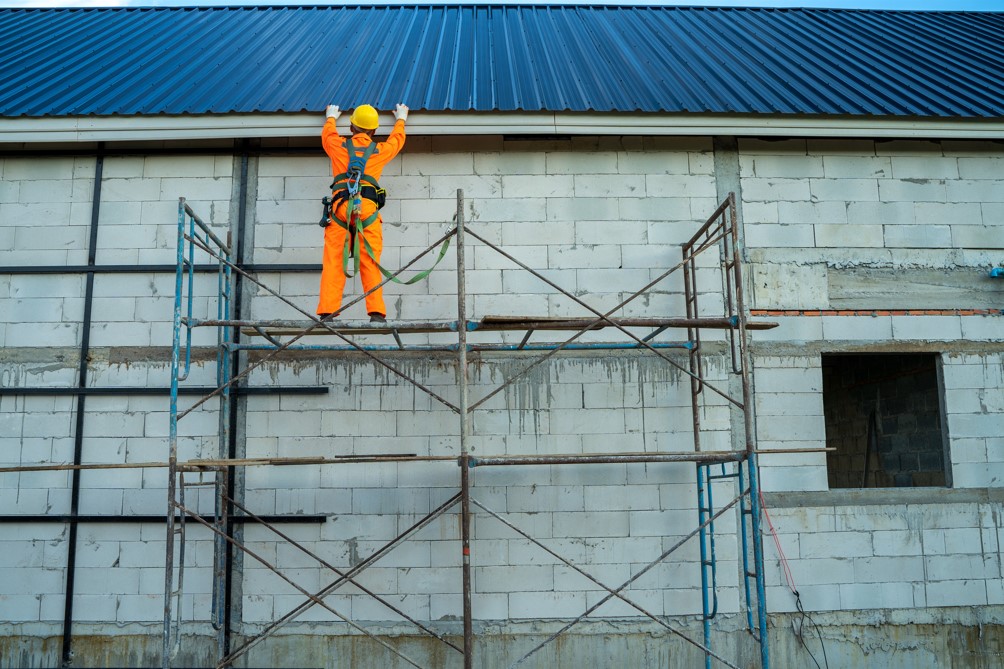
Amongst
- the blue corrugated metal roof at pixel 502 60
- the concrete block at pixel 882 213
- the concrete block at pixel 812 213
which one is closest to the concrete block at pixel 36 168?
the blue corrugated metal roof at pixel 502 60

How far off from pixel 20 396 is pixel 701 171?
21.4 ft

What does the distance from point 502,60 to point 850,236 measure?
3994mm

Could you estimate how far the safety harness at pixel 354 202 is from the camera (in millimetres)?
5957

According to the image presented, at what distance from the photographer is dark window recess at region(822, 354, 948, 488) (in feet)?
26.2

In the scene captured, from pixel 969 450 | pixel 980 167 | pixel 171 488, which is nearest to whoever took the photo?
pixel 171 488

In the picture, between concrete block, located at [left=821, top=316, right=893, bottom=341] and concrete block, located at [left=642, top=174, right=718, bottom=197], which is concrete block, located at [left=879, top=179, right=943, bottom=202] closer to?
concrete block, located at [left=821, top=316, right=893, bottom=341]

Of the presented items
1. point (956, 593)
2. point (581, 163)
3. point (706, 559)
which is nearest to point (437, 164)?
point (581, 163)

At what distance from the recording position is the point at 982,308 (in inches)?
283

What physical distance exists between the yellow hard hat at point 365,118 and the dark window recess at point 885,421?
5.03 meters

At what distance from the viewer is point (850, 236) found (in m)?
7.20

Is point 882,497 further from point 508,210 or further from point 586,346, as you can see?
point 508,210

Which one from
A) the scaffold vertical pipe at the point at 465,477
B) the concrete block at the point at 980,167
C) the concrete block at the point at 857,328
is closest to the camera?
the scaffold vertical pipe at the point at 465,477

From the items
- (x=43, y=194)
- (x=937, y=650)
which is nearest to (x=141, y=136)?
(x=43, y=194)

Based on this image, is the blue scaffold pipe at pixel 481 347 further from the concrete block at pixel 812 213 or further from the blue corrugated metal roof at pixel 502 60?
the blue corrugated metal roof at pixel 502 60
